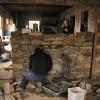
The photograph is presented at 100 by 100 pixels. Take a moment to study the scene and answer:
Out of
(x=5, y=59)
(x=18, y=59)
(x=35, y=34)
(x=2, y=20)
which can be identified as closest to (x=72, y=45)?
(x=35, y=34)

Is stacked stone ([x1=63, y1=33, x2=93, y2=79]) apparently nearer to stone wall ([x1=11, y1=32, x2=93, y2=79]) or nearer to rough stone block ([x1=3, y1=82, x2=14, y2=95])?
stone wall ([x1=11, y1=32, x2=93, y2=79])

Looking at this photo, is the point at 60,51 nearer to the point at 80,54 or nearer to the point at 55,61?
the point at 55,61

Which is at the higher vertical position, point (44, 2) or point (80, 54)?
point (44, 2)

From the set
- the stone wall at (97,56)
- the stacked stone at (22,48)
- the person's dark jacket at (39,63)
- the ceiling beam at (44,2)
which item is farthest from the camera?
the stacked stone at (22,48)

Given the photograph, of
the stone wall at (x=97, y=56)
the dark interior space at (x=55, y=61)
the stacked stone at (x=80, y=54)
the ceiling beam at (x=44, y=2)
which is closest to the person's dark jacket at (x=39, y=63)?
the dark interior space at (x=55, y=61)

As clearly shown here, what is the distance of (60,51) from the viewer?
17.7 feet

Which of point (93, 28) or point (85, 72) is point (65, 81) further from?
point (93, 28)

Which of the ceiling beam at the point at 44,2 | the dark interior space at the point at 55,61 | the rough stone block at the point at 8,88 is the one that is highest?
the ceiling beam at the point at 44,2

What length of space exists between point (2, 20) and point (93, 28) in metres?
7.03

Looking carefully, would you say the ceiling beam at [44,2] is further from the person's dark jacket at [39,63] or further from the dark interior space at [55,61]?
the person's dark jacket at [39,63]

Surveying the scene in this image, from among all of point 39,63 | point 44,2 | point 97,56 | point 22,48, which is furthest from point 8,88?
point 97,56

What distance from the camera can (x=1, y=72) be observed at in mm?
6273

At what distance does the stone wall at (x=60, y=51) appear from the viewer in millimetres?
5227

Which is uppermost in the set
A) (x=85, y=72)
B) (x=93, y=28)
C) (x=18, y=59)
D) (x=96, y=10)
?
(x=96, y=10)
